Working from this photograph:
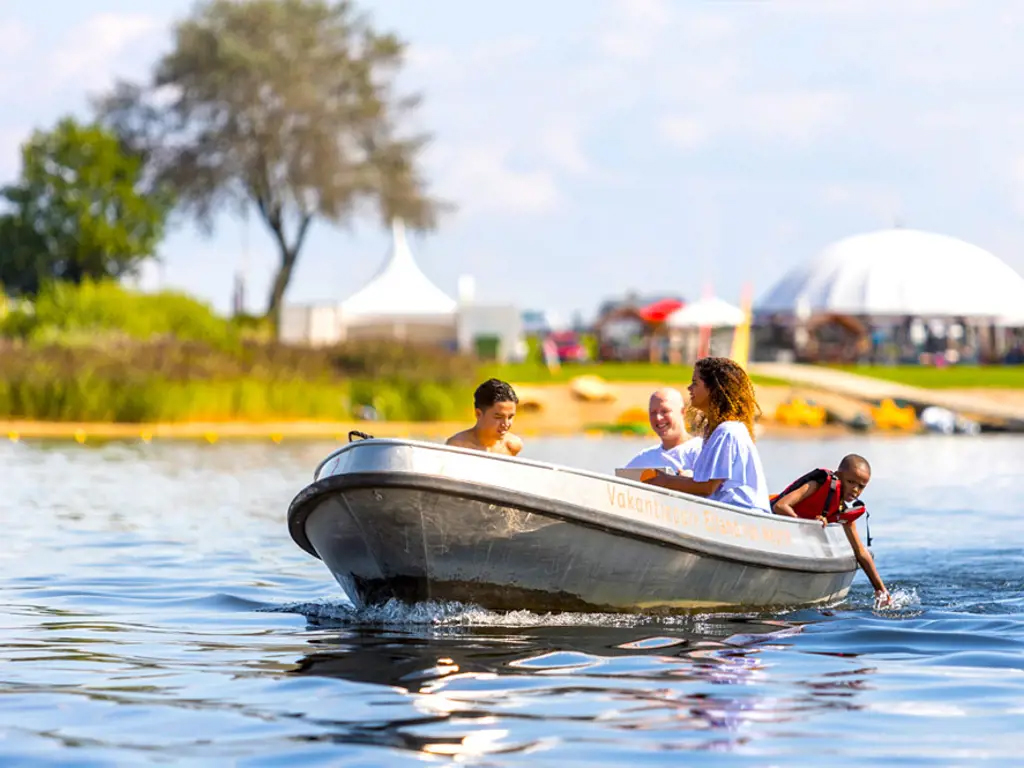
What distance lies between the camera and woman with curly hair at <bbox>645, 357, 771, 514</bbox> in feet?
37.6

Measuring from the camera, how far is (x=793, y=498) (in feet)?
42.2

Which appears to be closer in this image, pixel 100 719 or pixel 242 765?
pixel 242 765

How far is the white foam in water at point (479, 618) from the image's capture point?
1137cm

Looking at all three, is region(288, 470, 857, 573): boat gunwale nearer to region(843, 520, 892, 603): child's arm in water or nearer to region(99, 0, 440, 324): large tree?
region(843, 520, 892, 603): child's arm in water

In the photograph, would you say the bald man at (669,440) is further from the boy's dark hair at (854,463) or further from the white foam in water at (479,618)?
the boy's dark hair at (854,463)

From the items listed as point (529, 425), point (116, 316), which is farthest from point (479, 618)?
point (116, 316)

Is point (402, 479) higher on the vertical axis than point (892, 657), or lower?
higher

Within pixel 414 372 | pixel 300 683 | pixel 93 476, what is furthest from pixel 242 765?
pixel 414 372

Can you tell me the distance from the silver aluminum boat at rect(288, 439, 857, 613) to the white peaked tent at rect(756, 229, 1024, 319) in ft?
194

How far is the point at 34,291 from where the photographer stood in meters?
68.8

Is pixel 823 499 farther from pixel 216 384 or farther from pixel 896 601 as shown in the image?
pixel 216 384

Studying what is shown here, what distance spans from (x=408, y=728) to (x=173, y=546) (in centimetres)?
963

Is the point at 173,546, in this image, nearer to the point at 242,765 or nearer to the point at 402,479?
the point at 402,479

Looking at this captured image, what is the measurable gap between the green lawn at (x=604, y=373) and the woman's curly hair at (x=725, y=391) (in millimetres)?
29946
